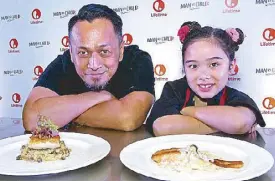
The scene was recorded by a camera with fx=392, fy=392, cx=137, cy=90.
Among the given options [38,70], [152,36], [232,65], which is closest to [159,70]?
[152,36]

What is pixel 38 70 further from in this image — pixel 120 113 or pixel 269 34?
pixel 269 34

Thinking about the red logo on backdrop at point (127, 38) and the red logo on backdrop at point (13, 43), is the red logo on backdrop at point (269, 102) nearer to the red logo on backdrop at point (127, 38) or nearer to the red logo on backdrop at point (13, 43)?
the red logo on backdrop at point (127, 38)

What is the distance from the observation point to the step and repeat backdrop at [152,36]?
1964 millimetres

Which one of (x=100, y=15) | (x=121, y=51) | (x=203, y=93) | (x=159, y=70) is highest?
(x=100, y=15)

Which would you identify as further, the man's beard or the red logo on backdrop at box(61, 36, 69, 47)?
the red logo on backdrop at box(61, 36, 69, 47)

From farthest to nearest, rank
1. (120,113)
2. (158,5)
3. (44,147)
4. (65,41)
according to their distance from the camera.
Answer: (65,41) → (158,5) → (120,113) → (44,147)

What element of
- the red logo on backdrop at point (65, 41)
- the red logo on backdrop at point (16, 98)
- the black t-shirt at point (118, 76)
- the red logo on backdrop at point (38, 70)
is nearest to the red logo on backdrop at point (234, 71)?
the black t-shirt at point (118, 76)

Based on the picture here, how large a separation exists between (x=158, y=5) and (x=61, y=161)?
1.11 m

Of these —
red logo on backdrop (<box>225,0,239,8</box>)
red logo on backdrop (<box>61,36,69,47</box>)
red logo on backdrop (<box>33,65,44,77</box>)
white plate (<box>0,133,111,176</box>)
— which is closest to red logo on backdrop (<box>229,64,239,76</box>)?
red logo on backdrop (<box>225,0,239,8</box>)

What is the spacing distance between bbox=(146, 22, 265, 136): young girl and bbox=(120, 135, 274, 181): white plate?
27 centimetres

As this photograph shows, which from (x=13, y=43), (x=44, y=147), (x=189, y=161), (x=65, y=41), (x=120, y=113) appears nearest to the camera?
(x=189, y=161)

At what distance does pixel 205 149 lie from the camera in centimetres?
141

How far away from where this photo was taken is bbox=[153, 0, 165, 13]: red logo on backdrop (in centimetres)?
209

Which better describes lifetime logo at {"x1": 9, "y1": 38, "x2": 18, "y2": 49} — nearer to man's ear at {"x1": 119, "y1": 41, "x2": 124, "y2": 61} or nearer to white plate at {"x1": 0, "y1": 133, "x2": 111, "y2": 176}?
man's ear at {"x1": 119, "y1": 41, "x2": 124, "y2": 61}
